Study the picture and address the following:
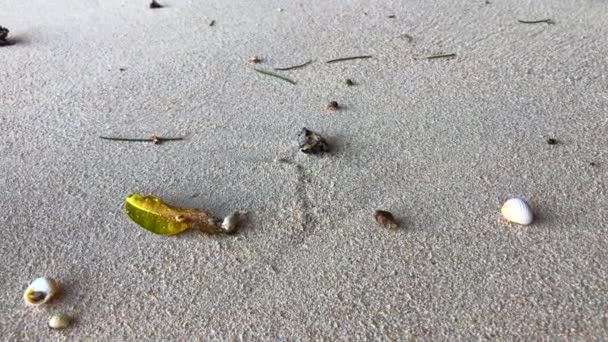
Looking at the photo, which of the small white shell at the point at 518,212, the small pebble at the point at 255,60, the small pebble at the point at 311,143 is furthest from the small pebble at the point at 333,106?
the small white shell at the point at 518,212

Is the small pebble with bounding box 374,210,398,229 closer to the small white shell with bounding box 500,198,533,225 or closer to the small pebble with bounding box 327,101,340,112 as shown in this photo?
the small white shell with bounding box 500,198,533,225

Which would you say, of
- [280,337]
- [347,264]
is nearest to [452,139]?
[347,264]

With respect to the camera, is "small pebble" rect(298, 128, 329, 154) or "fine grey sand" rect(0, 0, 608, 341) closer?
"fine grey sand" rect(0, 0, 608, 341)

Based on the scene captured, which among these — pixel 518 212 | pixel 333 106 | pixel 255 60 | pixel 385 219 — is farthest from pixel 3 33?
pixel 518 212

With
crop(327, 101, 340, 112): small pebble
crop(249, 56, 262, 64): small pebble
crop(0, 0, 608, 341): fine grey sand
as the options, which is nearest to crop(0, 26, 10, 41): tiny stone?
crop(0, 0, 608, 341): fine grey sand

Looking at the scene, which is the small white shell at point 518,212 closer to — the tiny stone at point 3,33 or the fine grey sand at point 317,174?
the fine grey sand at point 317,174

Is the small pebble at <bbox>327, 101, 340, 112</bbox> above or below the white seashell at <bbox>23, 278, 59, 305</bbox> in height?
above

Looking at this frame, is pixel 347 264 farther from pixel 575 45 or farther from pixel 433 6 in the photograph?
pixel 433 6
